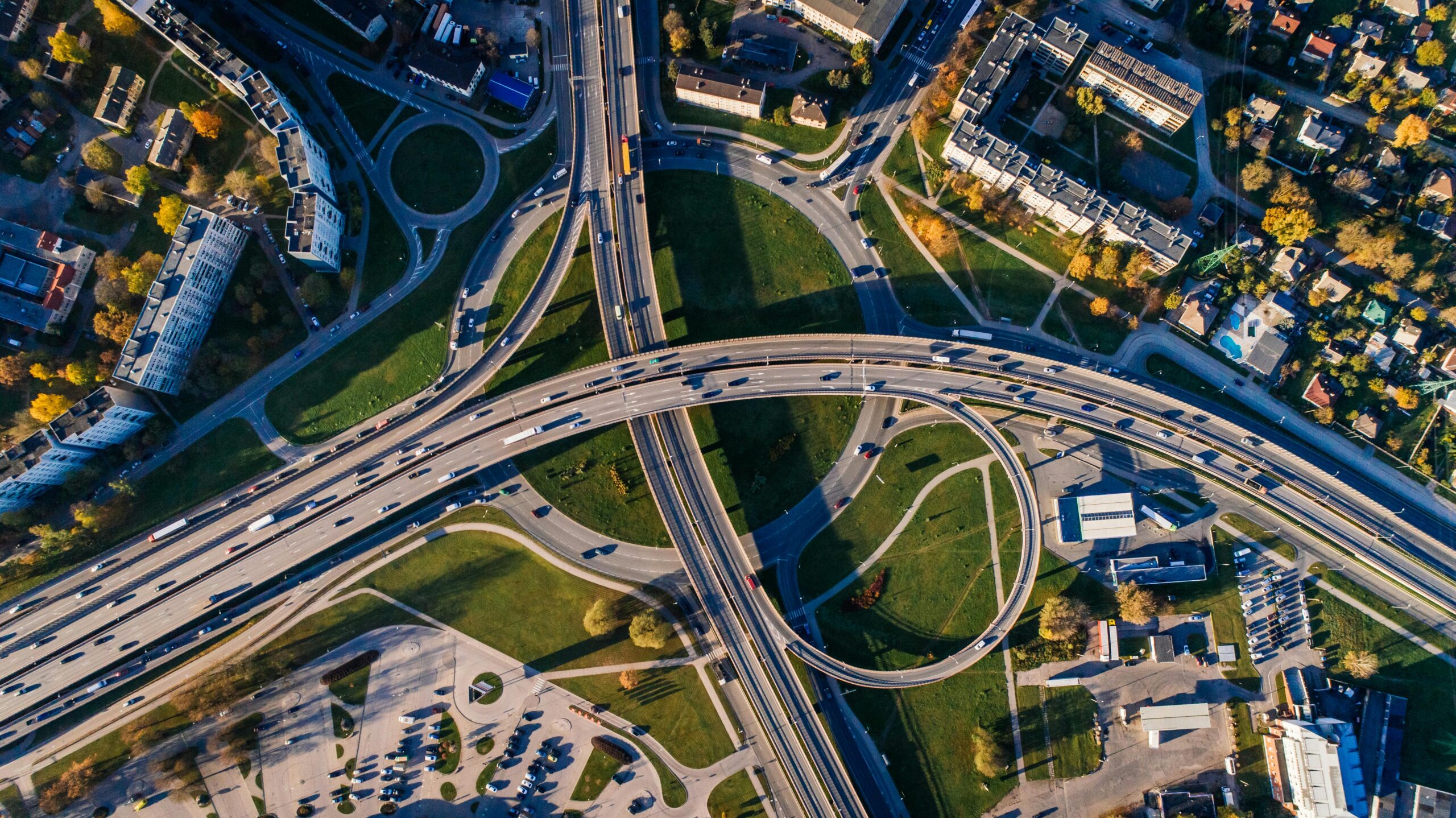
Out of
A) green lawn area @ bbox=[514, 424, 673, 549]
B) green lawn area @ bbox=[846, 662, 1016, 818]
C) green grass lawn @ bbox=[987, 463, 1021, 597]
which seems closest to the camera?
green lawn area @ bbox=[846, 662, 1016, 818]

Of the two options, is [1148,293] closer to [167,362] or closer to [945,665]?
[945,665]

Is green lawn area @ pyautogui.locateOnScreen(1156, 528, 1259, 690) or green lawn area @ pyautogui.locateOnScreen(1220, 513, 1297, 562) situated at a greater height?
green lawn area @ pyautogui.locateOnScreen(1220, 513, 1297, 562)

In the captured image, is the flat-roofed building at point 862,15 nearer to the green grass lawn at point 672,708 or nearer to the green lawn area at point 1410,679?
the green grass lawn at point 672,708

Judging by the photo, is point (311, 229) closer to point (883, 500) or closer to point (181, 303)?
point (181, 303)

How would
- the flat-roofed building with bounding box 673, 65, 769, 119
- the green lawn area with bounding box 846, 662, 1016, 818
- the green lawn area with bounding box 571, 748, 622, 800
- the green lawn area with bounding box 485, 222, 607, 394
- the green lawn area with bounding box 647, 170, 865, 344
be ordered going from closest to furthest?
the green lawn area with bounding box 846, 662, 1016, 818 → the green lawn area with bounding box 571, 748, 622, 800 → the flat-roofed building with bounding box 673, 65, 769, 119 → the green lawn area with bounding box 485, 222, 607, 394 → the green lawn area with bounding box 647, 170, 865, 344

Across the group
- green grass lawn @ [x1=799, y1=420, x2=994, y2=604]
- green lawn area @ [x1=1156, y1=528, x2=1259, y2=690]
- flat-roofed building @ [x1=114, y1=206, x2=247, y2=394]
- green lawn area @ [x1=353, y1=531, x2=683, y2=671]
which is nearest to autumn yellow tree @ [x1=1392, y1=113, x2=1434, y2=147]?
green lawn area @ [x1=1156, y1=528, x2=1259, y2=690]

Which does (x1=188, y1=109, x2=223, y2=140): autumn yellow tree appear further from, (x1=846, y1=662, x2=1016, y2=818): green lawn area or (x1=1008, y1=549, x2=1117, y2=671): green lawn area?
(x1=1008, y1=549, x2=1117, y2=671): green lawn area

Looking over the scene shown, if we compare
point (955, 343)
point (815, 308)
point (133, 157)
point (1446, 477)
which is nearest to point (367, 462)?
point (133, 157)
